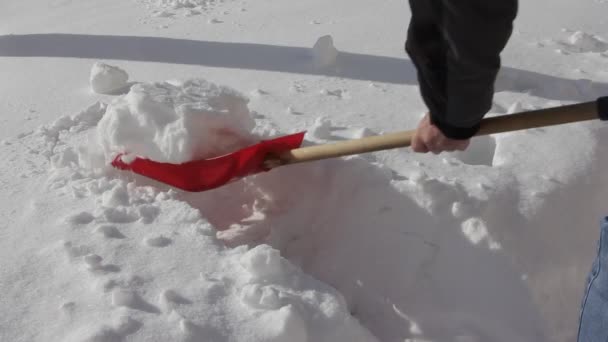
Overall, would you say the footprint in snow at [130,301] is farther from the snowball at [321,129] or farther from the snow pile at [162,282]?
the snowball at [321,129]

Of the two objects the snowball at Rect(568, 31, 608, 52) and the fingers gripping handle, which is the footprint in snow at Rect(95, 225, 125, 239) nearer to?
the fingers gripping handle

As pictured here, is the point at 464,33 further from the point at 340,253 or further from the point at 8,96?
the point at 8,96

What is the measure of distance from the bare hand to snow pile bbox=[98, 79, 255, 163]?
740 millimetres

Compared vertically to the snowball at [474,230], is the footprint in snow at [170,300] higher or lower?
higher

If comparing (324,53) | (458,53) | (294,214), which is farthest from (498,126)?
(324,53)

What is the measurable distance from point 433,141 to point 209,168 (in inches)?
30.8

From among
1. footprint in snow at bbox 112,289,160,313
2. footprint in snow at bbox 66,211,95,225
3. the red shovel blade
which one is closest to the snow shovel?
the red shovel blade

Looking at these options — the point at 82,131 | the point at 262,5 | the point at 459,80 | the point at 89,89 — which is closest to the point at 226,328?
the point at 459,80

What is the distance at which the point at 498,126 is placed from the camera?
65.3 inches

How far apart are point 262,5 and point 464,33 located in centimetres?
265

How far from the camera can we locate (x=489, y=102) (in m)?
1.45

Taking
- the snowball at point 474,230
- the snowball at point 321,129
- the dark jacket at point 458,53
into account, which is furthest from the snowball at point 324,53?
the dark jacket at point 458,53

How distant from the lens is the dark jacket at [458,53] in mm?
1296

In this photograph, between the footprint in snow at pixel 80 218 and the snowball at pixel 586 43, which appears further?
the snowball at pixel 586 43
